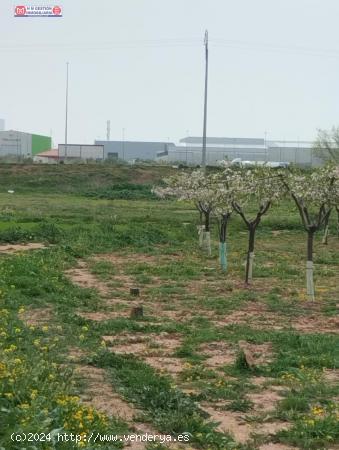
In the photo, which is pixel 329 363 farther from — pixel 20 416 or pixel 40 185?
pixel 40 185

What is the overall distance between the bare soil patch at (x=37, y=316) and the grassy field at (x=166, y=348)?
0.08ft

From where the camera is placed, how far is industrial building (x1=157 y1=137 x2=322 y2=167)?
2928 inches

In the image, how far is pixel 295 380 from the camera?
7.02m

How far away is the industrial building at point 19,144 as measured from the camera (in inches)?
3383

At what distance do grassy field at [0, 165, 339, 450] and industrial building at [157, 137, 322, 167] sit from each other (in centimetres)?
5213

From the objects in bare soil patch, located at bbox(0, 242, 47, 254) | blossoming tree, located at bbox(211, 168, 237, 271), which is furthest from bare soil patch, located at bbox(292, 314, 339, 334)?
bare soil patch, located at bbox(0, 242, 47, 254)

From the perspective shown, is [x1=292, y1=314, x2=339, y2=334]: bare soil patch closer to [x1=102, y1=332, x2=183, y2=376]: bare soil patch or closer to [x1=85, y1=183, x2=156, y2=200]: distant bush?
[x1=102, y1=332, x2=183, y2=376]: bare soil patch

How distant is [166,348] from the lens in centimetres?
848

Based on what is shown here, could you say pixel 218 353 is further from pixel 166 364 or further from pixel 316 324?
pixel 316 324

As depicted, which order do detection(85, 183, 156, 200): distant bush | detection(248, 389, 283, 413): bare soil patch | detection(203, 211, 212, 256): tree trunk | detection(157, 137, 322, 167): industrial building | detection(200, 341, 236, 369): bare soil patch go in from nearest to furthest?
detection(248, 389, 283, 413): bare soil patch → detection(200, 341, 236, 369): bare soil patch → detection(203, 211, 212, 256): tree trunk → detection(85, 183, 156, 200): distant bush → detection(157, 137, 322, 167): industrial building

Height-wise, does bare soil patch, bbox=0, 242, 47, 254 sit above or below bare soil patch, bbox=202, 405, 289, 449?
below

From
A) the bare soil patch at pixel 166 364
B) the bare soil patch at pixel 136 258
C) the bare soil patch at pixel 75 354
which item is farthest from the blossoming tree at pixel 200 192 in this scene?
the bare soil patch at pixel 75 354

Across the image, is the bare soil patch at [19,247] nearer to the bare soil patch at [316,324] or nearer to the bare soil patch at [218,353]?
the bare soil patch at [316,324]

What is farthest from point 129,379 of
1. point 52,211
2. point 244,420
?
point 52,211
